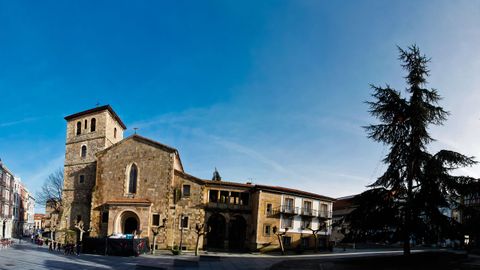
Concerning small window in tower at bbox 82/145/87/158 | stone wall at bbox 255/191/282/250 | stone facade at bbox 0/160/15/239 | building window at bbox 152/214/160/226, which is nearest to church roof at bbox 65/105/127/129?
small window in tower at bbox 82/145/87/158

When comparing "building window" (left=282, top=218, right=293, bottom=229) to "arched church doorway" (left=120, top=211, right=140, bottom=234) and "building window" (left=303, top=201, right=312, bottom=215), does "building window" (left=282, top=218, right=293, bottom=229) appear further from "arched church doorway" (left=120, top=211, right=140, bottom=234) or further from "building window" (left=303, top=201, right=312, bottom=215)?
"arched church doorway" (left=120, top=211, right=140, bottom=234)

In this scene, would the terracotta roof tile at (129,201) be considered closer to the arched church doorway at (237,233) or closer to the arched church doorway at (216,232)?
the arched church doorway at (216,232)

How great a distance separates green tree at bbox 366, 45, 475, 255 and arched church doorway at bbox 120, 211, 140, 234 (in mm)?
29463

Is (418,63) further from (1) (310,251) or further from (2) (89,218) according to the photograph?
(2) (89,218)

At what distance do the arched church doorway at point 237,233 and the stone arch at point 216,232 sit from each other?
0.99m

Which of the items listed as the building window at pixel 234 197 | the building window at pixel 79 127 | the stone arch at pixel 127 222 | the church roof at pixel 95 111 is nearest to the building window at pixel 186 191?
the building window at pixel 234 197

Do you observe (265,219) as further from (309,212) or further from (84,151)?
(84,151)

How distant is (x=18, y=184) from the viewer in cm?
9438

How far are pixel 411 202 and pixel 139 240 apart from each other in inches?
982

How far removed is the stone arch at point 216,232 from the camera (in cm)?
4697

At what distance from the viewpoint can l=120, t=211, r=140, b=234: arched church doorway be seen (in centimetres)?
4400

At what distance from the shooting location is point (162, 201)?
44594mm

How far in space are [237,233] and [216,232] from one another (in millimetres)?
2728

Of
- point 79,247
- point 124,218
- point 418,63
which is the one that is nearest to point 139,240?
point 79,247
